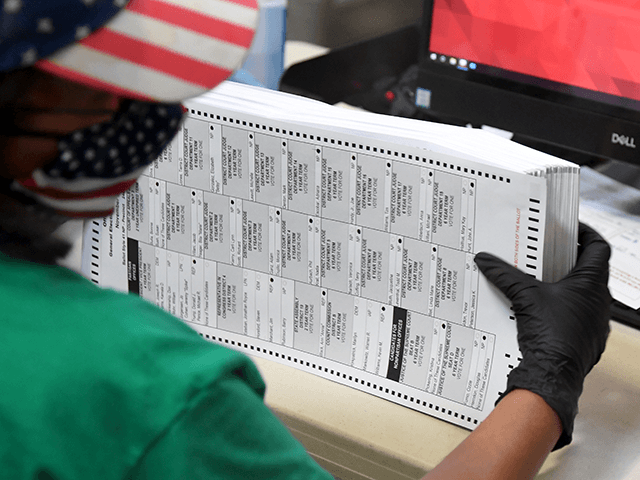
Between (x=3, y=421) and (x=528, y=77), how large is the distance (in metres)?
0.81

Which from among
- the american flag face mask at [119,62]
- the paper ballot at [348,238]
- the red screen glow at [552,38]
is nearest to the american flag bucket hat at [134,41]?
the american flag face mask at [119,62]

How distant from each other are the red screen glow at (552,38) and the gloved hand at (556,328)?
361 mm

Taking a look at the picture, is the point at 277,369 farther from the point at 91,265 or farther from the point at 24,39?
the point at 24,39

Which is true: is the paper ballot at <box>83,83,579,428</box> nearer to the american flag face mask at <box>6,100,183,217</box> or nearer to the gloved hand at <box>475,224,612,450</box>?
the gloved hand at <box>475,224,612,450</box>

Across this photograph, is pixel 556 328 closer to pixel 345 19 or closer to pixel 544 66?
pixel 544 66

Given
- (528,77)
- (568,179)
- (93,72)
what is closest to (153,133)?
(93,72)

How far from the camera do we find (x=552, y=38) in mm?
888

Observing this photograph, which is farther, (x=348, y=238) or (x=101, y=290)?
(x=348, y=238)

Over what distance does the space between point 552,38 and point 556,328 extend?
18.6 inches

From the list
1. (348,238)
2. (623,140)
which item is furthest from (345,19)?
(348,238)

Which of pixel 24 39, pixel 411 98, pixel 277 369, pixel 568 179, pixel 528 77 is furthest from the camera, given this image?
pixel 411 98

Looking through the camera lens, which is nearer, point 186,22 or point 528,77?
point 186,22

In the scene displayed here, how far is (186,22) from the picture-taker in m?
0.35

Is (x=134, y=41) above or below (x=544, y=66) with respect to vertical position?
above
